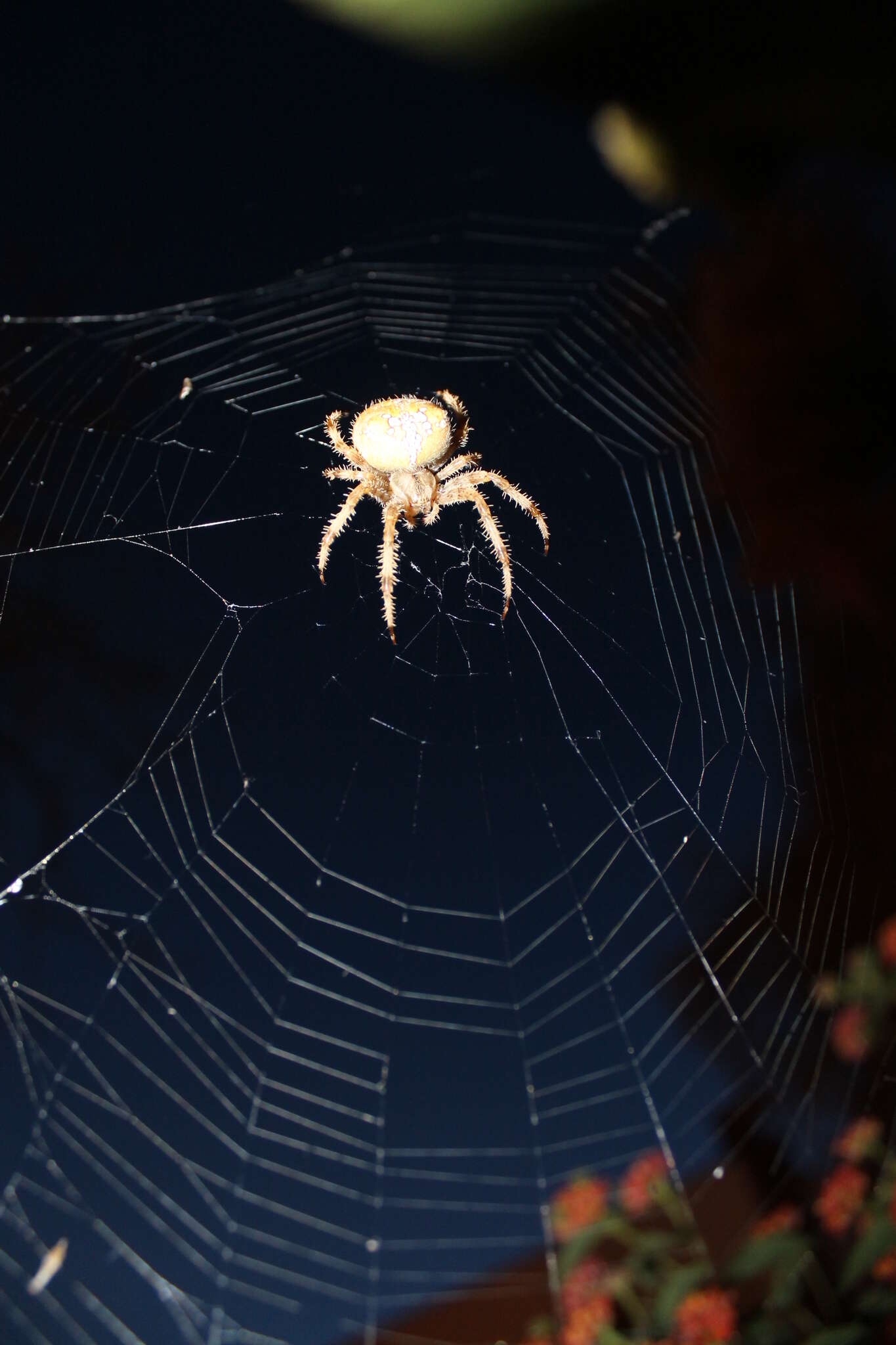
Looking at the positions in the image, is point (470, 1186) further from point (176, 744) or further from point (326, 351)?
point (326, 351)

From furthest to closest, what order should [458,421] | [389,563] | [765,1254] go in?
[458,421]
[389,563]
[765,1254]

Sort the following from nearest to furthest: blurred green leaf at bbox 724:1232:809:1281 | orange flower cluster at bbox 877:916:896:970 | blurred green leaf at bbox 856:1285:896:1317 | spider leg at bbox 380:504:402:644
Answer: blurred green leaf at bbox 856:1285:896:1317 < blurred green leaf at bbox 724:1232:809:1281 < orange flower cluster at bbox 877:916:896:970 < spider leg at bbox 380:504:402:644

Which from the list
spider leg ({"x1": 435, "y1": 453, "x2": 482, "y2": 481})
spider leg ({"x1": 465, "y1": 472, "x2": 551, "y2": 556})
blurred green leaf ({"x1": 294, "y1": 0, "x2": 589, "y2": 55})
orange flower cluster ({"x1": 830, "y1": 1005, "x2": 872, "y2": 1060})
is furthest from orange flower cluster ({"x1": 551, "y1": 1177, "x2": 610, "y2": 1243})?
spider leg ({"x1": 435, "y1": 453, "x2": 482, "y2": 481})

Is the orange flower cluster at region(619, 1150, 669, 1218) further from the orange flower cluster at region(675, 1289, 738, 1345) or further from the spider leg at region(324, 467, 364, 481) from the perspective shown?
the spider leg at region(324, 467, 364, 481)

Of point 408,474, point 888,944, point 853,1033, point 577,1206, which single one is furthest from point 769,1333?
point 408,474

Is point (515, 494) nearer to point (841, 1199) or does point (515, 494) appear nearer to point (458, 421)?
point (458, 421)

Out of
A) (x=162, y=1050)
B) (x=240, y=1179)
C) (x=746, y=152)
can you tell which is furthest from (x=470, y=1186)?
(x=746, y=152)

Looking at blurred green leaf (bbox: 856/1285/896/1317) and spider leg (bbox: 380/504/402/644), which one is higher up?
spider leg (bbox: 380/504/402/644)
